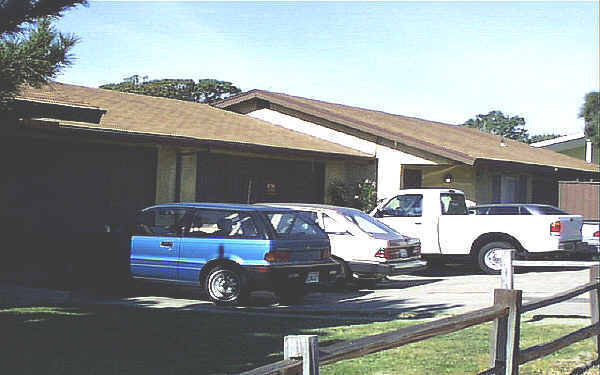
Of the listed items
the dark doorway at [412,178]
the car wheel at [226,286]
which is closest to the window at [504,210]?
the dark doorway at [412,178]

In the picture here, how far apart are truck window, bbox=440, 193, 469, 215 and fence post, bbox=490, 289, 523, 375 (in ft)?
39.9

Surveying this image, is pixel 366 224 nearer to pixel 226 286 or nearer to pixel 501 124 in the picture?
pixel 226 286

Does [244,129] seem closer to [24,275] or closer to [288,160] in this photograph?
[288,160]

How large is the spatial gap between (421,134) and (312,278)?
45.4 ft

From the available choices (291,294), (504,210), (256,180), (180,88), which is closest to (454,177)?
(504,210)

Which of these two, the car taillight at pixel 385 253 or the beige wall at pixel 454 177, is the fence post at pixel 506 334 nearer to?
the car taillight at pixel 385 253

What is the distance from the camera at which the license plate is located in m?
13.0

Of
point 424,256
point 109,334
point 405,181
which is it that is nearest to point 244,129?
point 405,181

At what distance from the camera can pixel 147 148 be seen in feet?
60.5

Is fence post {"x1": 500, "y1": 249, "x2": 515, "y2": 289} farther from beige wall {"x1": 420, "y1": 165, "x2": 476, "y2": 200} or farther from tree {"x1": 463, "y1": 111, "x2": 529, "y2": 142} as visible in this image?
tree {"x1": 463, "y1": 111, "x2": 529, "y2": 142}

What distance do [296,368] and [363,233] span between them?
11249 millimetres

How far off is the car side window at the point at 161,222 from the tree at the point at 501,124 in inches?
3129

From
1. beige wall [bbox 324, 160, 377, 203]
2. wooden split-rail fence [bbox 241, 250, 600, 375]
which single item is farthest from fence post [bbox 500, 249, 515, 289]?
beige wall [bbox 324, 160, 377, 203]

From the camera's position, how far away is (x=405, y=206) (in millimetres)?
19219
